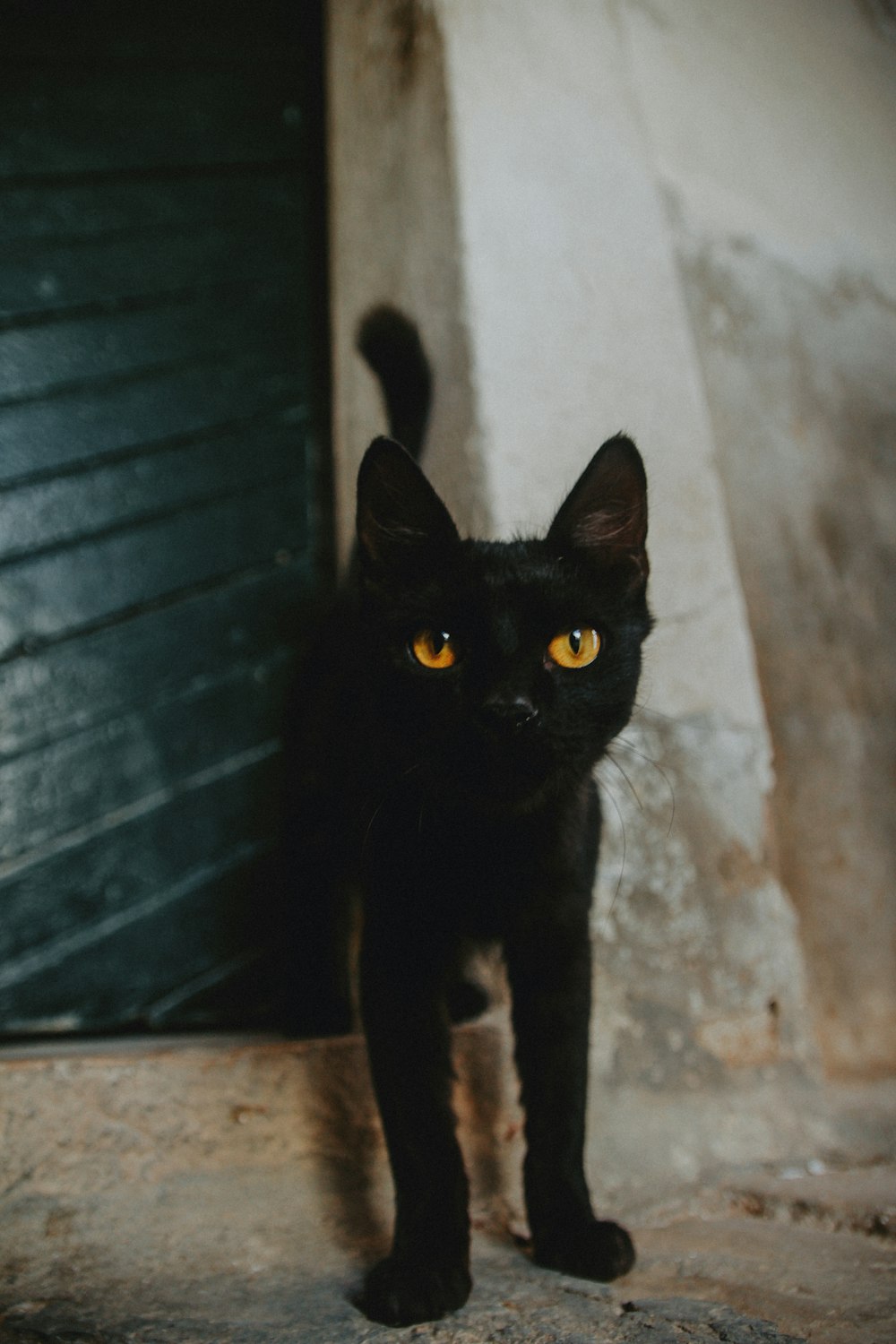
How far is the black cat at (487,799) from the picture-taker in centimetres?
75

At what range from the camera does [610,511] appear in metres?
0.87

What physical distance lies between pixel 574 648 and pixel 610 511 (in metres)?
0.16

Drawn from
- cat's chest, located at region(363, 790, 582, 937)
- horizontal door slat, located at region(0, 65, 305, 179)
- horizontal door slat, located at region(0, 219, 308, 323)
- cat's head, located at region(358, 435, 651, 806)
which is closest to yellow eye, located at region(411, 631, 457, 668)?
cat's head, located at region(358, 435, 651, 806)

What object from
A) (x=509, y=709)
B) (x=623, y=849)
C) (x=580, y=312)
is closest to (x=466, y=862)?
(x=509, y=709)

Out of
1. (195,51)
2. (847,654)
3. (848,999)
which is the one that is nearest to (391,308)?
(195,51)

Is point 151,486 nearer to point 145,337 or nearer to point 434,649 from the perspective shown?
point 145,337

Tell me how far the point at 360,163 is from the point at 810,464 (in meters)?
0.90

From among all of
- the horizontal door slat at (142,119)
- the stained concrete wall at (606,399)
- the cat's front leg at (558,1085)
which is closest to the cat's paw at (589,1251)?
the cat's front leg at (558,1085)

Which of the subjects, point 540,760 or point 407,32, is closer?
point 540,760

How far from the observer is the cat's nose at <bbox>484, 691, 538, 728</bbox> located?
Result: 71 centimetres

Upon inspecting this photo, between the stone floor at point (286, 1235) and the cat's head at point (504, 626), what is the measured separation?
410 mm

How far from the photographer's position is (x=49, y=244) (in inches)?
56.2

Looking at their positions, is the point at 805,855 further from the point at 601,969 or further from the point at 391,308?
the point at 391,308

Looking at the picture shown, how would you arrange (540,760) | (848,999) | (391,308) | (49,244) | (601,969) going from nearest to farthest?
1. (540,760)
2. (601,969)
3. (848,999)
4. (391,308)
5. (49,244)
